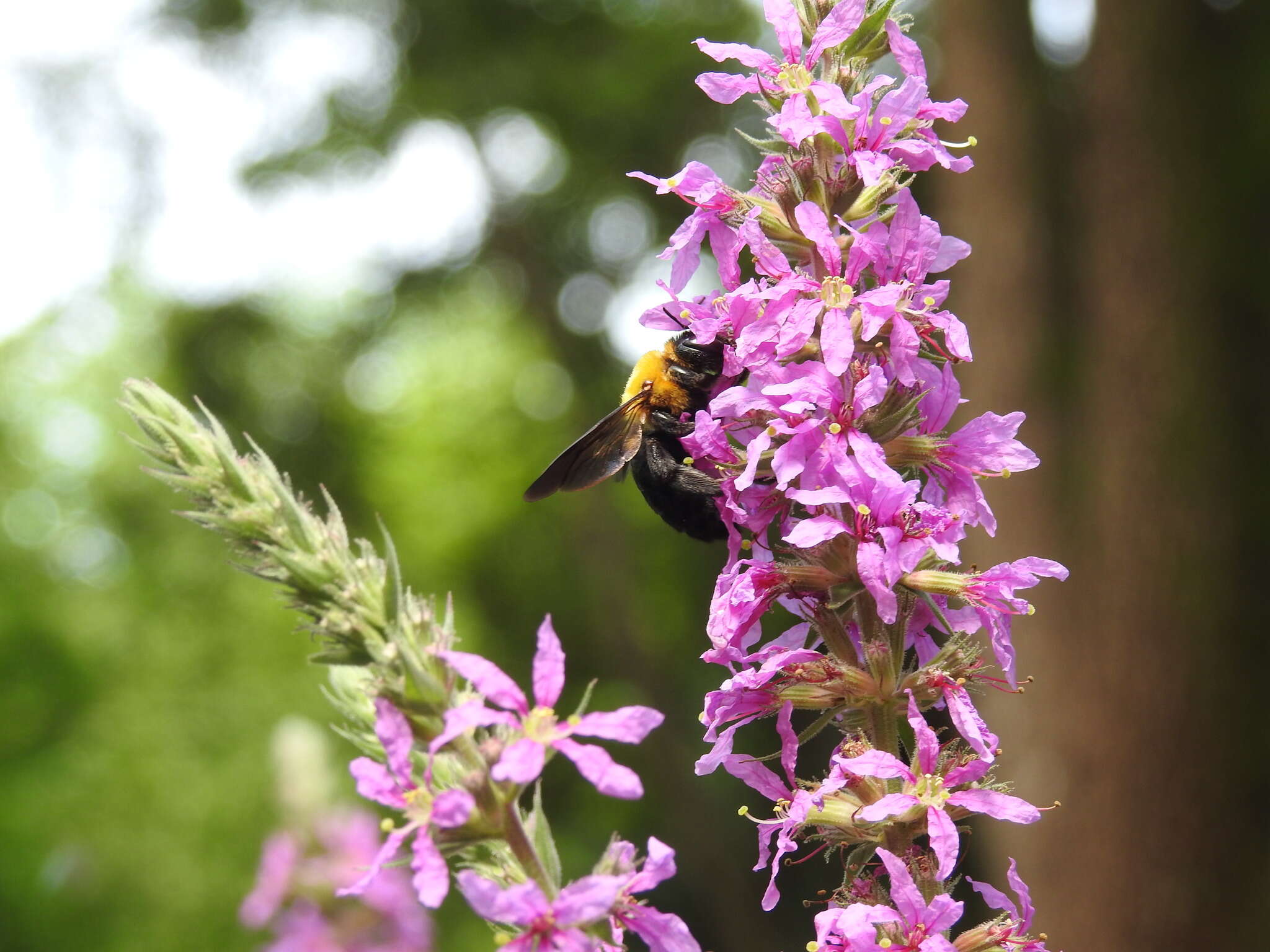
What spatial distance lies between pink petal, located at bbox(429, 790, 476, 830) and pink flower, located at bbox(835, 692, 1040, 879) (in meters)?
0.72

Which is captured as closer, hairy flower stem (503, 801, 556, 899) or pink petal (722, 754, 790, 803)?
hairy flower stem (503, 801, 556, 899)

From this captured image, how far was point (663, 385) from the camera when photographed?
379 cm

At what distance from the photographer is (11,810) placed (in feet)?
71.2

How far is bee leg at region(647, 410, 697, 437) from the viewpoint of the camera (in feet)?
12.4

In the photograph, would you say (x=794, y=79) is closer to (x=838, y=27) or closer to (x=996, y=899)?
(x=838, y=27)

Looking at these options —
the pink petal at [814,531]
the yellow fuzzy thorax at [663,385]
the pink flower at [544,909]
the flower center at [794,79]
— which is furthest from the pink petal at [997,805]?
the yellow fuzzy thorax at [663,385]

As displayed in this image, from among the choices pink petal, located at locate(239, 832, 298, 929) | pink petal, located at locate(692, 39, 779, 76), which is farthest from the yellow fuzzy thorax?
pink petal, located at locate(239, 832, 298, 929)

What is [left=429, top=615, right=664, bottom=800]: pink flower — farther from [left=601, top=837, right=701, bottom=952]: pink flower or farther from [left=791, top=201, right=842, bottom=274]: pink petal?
[left=791, top=201, right=842, bottom=274]: pink petal

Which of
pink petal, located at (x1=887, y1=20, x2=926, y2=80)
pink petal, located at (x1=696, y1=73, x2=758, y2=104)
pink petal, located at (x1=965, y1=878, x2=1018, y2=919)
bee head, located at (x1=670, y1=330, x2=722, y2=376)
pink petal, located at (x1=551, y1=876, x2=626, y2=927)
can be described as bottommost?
pink petal, located at (x1=965, y1=878, x2=1018, y2=919)

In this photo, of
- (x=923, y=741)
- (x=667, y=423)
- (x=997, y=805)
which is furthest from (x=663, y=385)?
(x=997, y=805)

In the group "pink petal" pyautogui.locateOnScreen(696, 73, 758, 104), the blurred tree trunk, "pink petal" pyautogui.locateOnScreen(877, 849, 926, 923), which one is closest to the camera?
"pink petal" pyautogui.locateOnScreen(877, 849, 926, 923)

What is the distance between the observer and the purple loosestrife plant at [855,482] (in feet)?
6.82

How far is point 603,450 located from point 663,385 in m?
0.30

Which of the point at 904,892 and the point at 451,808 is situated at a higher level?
the point at 451,808
